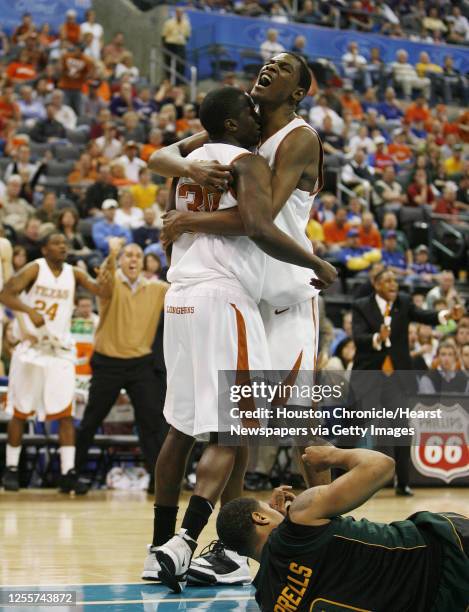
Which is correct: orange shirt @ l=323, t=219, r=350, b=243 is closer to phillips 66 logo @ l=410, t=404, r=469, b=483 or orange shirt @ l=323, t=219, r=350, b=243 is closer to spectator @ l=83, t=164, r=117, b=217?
spectator @ l=83, t=164, r=117, b=217

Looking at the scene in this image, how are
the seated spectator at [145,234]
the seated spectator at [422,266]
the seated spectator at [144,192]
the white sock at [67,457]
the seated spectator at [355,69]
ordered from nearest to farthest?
1. the white sock at [67,457]
2. the seated spectator at [145,234]
3. the seated spectator at [144,192]
4. the seated spectator at [422,266]
5. the seated spectator at [355,69]

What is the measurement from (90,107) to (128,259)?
8284 millimetres

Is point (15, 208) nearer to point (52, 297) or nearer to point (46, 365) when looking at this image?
point (52, 297)

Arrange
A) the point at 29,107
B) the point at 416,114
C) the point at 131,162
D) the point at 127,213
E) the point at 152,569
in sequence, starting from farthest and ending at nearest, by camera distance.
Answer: the point at 416,114 → the point at 29,107 → the point at 131,162 → the point at 127,213 → the point at 152,569

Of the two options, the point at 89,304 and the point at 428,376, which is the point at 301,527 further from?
the point at 89,304

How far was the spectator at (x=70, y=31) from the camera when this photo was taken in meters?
18.7

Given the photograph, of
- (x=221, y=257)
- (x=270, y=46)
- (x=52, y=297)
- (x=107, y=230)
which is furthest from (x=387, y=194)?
(x=221, y=257)

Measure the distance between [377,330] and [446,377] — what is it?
2.92 ft

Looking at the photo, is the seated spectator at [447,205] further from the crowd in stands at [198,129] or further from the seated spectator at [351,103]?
the seated spectator at [351,103]

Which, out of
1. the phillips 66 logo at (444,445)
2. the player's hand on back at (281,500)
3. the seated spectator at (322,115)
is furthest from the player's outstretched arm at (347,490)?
the seated spectator at (322,115)

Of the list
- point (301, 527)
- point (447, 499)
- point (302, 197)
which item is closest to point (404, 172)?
point (447, 499)

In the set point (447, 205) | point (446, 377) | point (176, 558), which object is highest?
point (447, 205)

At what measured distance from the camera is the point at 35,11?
66.3 feet

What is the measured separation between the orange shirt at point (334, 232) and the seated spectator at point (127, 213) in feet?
9.62
